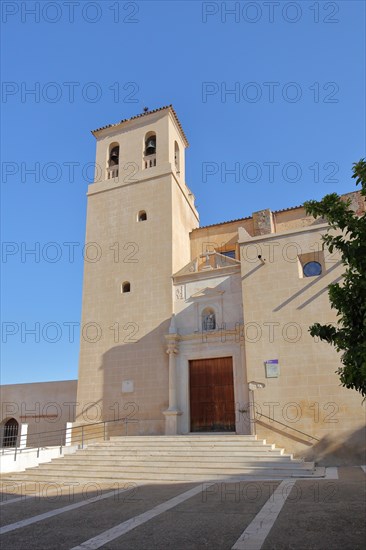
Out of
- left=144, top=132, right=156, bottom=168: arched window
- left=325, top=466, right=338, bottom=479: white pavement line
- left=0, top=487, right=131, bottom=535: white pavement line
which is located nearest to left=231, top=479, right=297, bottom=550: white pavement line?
left=325, top=466, right=338, bottom=479: white pavement line

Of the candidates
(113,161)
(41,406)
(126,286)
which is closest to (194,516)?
(126,286)

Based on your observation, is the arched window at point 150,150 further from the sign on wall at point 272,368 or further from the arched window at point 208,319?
the sign on wall at point 272,368

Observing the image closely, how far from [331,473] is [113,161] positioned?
16.8m

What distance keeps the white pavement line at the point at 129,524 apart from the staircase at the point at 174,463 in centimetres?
264

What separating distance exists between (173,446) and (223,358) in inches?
159

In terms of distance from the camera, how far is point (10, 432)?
2286cm

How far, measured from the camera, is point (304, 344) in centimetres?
1353

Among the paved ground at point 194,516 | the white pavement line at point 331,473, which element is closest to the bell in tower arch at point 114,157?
the paved ground at point 194,516

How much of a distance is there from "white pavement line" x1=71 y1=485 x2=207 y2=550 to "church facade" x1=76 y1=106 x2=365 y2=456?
6.11 m

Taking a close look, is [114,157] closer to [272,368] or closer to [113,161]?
[113,161]

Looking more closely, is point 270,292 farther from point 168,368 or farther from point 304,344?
point 168,368

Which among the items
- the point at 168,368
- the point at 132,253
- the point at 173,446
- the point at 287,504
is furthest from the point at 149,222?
the point at 287,504

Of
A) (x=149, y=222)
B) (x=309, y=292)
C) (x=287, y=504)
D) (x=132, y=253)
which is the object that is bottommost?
(x=287, y=504)

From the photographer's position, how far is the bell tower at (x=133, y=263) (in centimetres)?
1669
